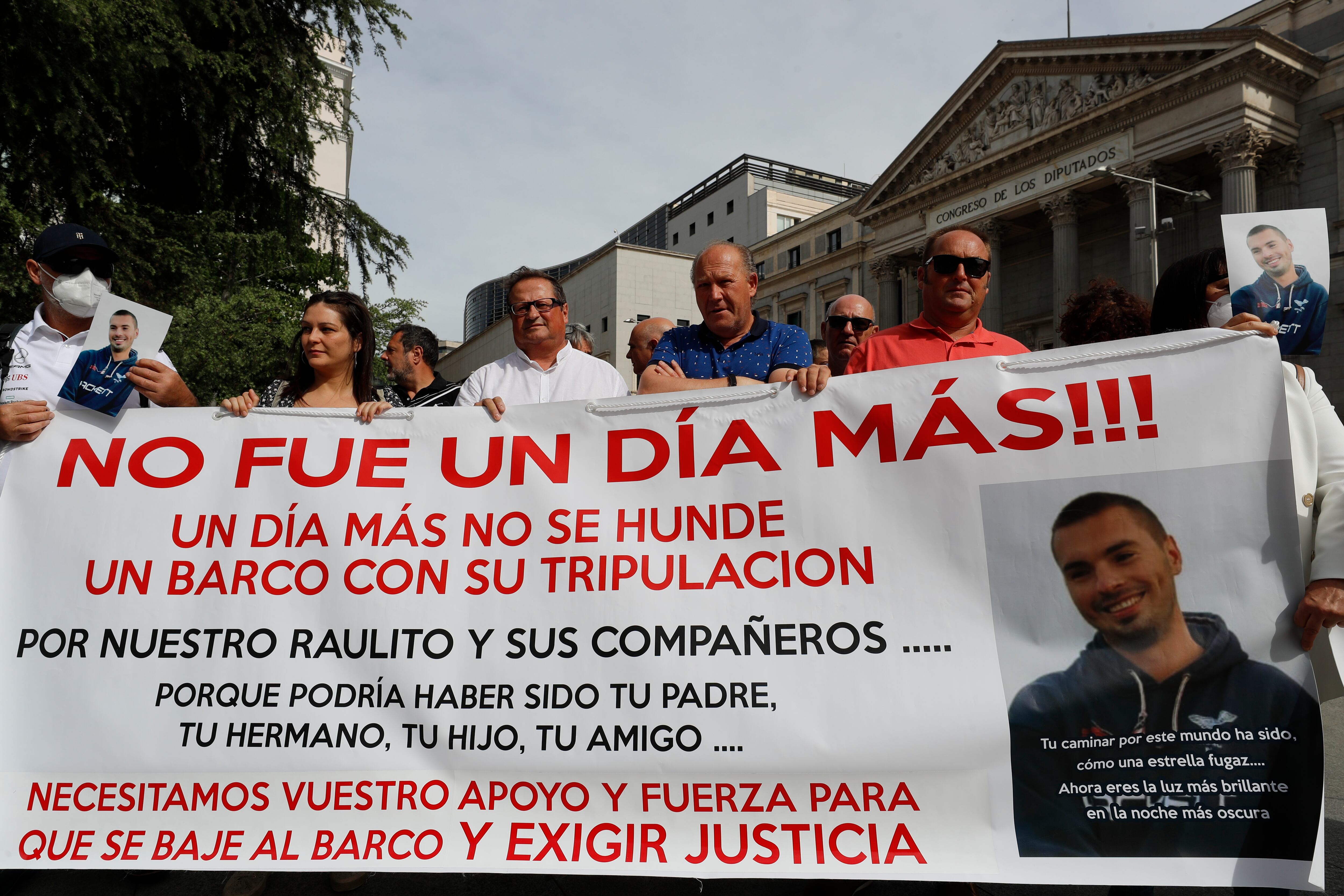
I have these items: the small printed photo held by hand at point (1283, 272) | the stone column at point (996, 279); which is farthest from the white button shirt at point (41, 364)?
the stone column at point (996, 279)

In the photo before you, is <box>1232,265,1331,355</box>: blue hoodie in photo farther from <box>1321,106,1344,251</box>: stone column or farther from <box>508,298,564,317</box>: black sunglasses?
<box>1321,106,1344,251</box>: stone column

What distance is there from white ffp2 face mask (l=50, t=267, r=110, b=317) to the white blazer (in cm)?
370

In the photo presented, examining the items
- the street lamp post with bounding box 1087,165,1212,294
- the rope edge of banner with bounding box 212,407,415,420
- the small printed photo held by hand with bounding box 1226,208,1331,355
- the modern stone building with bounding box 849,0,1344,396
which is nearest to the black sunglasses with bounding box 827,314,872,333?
the small printed photo held by hand with bounding box 1226,208,1331,355

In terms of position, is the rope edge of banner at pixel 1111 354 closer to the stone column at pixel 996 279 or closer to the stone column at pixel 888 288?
the stone column at pixel 996 279

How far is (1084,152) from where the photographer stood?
2820cm

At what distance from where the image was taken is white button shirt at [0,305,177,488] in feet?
9.23

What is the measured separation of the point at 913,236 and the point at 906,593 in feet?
117

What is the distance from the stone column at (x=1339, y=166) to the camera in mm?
22016

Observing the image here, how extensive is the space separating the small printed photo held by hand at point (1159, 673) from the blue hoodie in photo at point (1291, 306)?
36cm

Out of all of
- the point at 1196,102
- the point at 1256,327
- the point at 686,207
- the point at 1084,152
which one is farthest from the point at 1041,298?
the point at 686,207

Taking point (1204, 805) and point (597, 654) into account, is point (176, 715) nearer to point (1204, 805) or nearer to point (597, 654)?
point (597, 654)

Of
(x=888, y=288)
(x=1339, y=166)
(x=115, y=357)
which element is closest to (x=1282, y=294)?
(x=115, y=357)

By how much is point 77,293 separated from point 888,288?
36.7 meters

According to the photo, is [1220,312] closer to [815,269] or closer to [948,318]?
A: [948,318]
